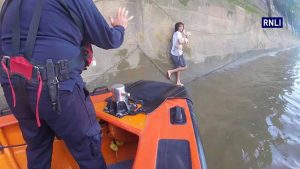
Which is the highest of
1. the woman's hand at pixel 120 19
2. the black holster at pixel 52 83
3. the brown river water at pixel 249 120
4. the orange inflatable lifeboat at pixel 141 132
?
the woman's hand at pixel 120 19

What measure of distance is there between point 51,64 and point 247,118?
14.2ft

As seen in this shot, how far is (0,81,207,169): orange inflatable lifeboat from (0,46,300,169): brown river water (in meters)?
1.41

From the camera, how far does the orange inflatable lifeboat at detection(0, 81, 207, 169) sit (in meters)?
1.83

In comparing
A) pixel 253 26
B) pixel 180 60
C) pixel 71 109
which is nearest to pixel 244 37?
pixel 253 26

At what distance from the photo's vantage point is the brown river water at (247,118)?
3830 millimetres

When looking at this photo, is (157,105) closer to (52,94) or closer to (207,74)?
(52,94)

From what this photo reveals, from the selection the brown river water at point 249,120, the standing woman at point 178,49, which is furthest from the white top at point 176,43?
the brown river water at point 249,120

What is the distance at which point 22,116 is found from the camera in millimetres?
1792

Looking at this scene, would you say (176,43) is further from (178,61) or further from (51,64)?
(51,64)

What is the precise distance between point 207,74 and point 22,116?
7489 mm

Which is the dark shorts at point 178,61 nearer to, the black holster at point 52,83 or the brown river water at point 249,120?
the brown river water at point 249,120

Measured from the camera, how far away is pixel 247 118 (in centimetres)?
523

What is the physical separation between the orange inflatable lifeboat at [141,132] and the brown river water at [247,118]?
4.61 ft

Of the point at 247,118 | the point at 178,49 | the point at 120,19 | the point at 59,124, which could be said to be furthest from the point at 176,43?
the point at 59,124
